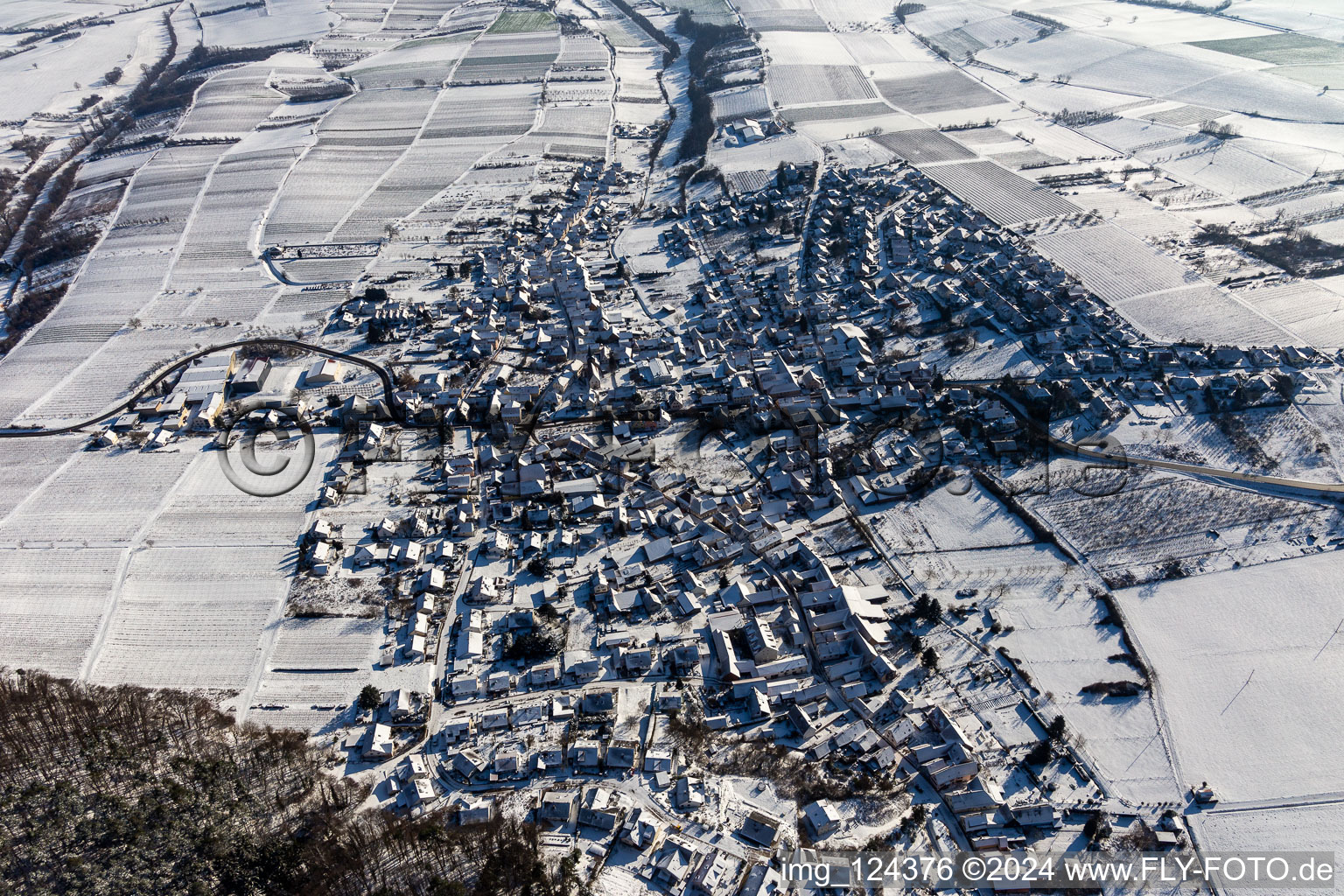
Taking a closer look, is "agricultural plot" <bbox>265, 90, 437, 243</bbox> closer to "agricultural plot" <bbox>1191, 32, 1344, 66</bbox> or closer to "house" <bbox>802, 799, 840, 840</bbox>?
"house" <bbox>802, 799, 840, 840</bbox>

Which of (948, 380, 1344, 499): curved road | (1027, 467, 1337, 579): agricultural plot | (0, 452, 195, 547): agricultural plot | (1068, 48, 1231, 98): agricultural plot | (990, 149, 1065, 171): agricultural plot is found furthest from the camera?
(1068, 48, 1231, 98): agricultural plot

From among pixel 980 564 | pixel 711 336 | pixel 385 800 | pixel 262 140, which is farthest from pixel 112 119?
pixel 980 564

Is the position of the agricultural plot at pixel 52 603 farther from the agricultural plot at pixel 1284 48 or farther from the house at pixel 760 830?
the agricultural plot at pixel 1284 48

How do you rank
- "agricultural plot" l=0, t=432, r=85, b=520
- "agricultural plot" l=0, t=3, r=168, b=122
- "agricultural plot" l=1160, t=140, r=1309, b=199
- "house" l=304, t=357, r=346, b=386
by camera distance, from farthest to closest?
1. "agricultural plot" l=0, t=3, r=168, b=122
2. "agricultural plot" l=1160, t=140, r=1309, b=199
3. "house" l=304, t=357, r=346, b=386
4. "agricultural plot" l=0, t=432, r=85, b=520

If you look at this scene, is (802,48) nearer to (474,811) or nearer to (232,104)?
(232,104)

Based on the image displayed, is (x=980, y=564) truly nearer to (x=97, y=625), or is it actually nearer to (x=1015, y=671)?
(x=1015, y=671)

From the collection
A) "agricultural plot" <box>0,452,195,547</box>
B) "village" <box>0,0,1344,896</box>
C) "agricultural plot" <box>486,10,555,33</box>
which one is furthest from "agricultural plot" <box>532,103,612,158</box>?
"agricultural plot" <box>0,452,195,547</box>
